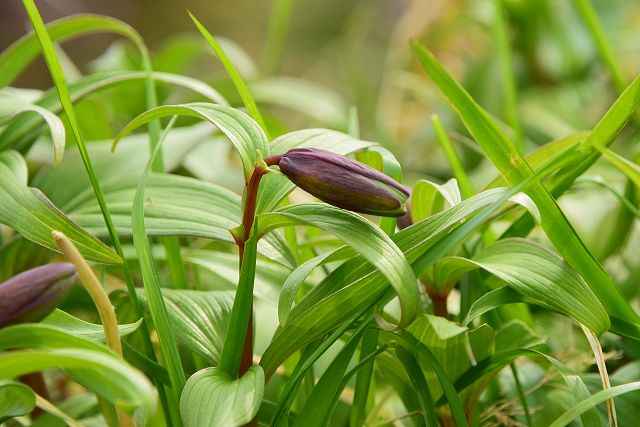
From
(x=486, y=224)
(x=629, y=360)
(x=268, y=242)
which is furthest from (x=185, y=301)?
(x=629, y=360)

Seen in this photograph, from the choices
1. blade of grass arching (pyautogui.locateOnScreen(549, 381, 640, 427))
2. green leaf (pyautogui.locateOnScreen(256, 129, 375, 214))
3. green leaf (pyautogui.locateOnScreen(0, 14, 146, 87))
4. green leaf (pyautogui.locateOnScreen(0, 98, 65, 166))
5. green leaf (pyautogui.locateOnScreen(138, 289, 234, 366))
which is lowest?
blade of grass arching (pyautogui.locateOnScreen(549, 381, 640, 427))

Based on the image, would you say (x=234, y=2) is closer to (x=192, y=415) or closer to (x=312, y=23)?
(x=312, y=23)

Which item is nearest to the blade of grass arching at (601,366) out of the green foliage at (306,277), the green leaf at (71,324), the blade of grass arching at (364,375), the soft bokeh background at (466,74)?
the green foliage at (306,277)

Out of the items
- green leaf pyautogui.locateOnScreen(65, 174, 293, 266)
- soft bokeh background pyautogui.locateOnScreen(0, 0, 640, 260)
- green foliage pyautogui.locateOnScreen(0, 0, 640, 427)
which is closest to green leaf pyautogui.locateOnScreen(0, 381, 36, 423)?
green foliage pyautogui.locateOnScreen(0, 0, 640, 427)

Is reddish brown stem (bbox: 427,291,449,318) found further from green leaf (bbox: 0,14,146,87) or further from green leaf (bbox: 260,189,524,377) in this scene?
green leaf (bbox: 0,14,146,87)

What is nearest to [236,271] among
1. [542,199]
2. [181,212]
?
[181,212]

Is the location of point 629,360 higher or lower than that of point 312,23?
lower
